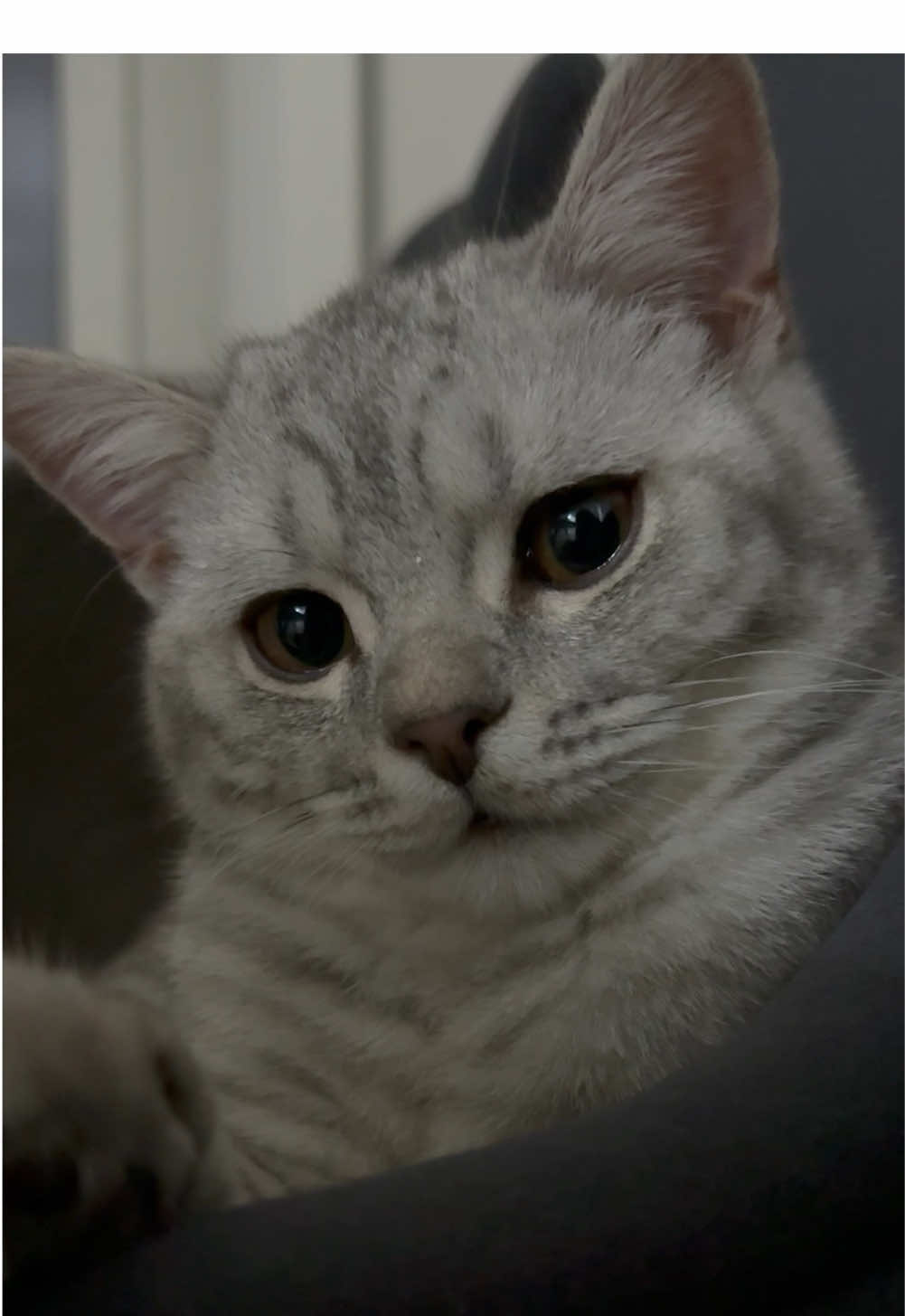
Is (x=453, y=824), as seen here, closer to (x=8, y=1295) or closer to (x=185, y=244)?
(x=8, y=1295)

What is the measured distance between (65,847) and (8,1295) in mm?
477

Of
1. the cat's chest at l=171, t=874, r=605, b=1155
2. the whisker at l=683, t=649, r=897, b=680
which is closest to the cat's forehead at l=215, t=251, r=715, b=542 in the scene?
the whisker at l=683, t=649, r=897, b=680

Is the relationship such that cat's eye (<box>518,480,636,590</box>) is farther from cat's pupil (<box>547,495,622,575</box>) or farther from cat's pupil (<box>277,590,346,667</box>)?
cat's pupil (<box>277,590,346,667</box>)

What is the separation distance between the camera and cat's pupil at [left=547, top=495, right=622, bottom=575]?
2.42 feet

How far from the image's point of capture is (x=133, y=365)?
2.94 feet

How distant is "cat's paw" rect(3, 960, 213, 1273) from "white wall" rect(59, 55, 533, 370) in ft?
1.62

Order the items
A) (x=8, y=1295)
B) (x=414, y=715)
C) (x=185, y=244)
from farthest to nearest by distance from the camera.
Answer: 1. (x=185, y=244)
2. (x=414, y=715)
3. (x=8, y=1295)

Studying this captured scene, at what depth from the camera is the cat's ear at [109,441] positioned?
0.85m

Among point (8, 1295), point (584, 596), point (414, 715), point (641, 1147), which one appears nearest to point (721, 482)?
point (584, 596)

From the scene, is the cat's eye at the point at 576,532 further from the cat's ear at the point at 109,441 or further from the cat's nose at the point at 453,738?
the cat's ear at the point at 109,441

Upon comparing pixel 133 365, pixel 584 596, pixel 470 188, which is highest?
pixel 470 188

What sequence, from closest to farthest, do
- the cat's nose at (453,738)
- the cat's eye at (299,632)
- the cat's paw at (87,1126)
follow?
the cat's paw at (87,1126) < the cat's nose at (453,738) < the cat's eye at (299,632)

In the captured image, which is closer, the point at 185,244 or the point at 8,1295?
the point at 8,1295

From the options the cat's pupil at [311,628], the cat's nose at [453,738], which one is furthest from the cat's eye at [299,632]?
the cat's nose at [453,738]
